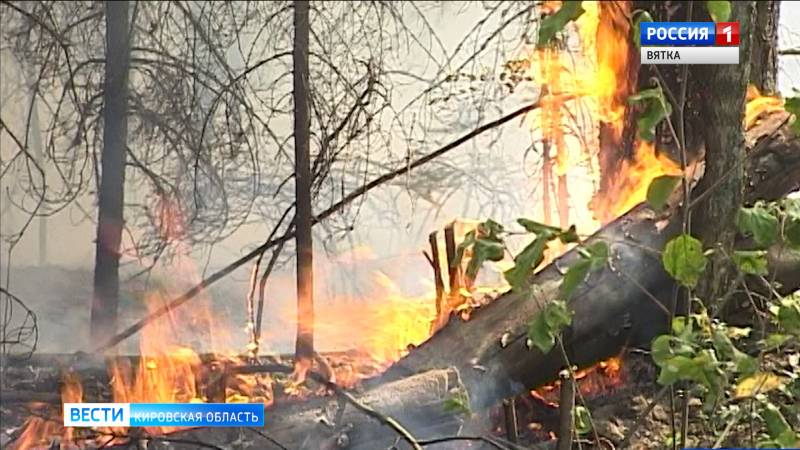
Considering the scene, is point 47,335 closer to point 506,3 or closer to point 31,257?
point 31,257

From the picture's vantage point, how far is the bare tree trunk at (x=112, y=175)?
1.21 m

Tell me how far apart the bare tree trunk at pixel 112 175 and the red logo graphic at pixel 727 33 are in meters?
0.74

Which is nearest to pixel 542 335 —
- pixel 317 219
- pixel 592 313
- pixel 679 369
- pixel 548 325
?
pixel 548 325

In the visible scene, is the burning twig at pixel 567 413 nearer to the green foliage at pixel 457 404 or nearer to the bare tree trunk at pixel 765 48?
the green foliage at pixel 457 404

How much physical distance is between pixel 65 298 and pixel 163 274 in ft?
0.43

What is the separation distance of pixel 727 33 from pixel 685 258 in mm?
338

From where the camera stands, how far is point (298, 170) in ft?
4.00

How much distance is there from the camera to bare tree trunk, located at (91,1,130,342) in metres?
1.21

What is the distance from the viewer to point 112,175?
1223 mm

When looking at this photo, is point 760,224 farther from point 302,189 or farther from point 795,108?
point 302,189

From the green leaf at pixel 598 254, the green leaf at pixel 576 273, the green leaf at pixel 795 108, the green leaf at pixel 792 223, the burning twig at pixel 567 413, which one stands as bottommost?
the burning twig at pixel 567 413

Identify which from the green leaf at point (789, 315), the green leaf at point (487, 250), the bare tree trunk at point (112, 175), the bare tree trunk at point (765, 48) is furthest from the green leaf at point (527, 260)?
the bare tree trunk at point (112, 175)

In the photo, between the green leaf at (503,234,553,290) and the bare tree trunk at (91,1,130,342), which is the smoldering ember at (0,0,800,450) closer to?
the bare tree trunk at (91,1,130,342)

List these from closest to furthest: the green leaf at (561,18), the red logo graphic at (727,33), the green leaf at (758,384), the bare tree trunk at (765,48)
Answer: the green leaf at (561,18), the green leaf at (758,384), the red logo graphic at (727,33), the bare tree trunk at (765,48)
